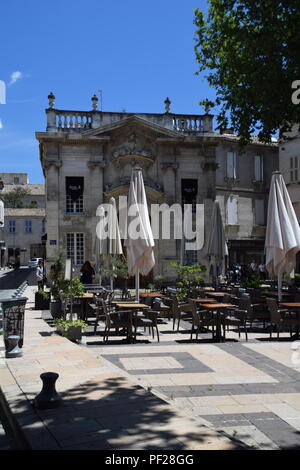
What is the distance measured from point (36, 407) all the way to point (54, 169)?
21.9 m

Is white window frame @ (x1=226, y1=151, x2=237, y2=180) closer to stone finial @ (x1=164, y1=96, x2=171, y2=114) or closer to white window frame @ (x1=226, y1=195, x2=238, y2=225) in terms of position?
white window frame @ (x1=226, y1=195, x2=238, y2=225)

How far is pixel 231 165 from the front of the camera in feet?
99.6

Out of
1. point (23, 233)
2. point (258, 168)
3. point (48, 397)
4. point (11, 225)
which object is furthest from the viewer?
point (23, 233)

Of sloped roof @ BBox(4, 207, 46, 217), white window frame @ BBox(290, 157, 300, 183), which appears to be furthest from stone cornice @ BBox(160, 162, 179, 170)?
sloped roof @ BBox(4, 207, 46, 217)

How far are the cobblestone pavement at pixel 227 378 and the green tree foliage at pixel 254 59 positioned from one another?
223 inches

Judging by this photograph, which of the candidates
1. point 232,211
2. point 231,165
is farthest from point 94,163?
point 232,211

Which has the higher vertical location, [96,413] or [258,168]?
[258,168]

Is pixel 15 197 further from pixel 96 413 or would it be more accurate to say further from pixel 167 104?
pixel 96 413

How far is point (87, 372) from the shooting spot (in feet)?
22.4

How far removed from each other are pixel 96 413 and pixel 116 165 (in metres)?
22.6

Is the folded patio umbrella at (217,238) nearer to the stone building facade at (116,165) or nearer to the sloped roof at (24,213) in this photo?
the stone building facade at (116,165)

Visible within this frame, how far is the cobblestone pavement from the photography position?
4938mm

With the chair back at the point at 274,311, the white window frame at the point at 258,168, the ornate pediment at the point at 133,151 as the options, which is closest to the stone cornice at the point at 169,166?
the ornate pediment at the point at 133,151

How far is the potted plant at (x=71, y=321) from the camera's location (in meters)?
9.63
